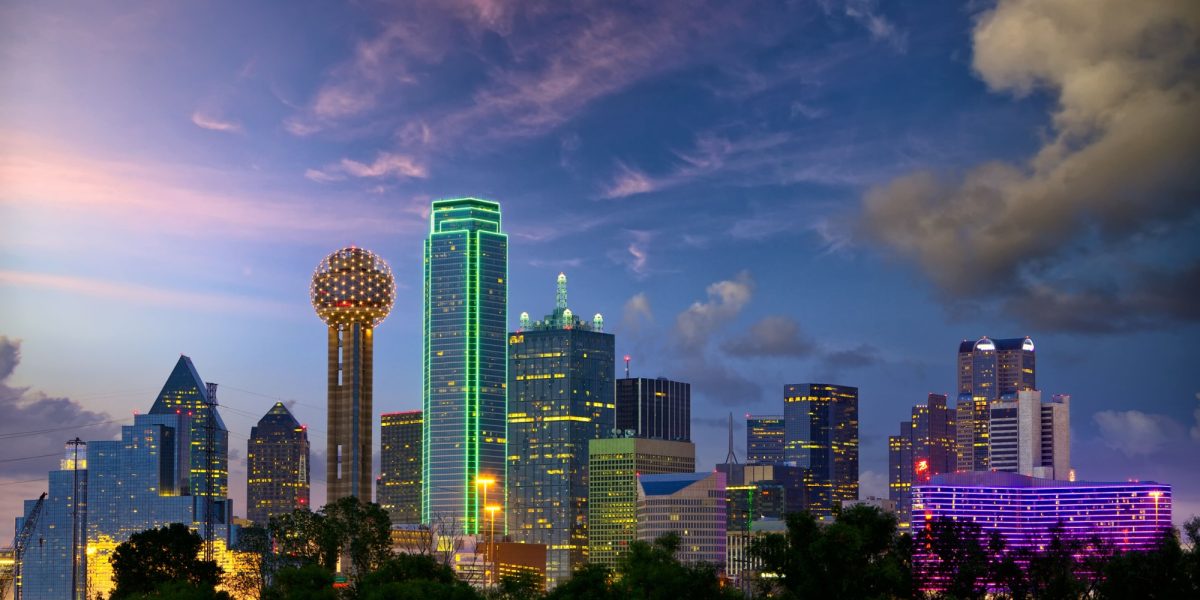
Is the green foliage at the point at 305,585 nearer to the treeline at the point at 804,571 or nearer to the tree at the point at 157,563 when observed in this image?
the treeline at the point at 804,571

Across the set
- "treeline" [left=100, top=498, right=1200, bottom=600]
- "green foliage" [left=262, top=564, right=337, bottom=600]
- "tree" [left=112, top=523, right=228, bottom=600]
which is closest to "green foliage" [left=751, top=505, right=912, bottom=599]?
"treeline" [left=100, top=498, right=1200, bottom=600]

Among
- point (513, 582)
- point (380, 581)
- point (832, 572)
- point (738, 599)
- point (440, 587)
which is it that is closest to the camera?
point (832, 572)

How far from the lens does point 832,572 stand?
3991 inches

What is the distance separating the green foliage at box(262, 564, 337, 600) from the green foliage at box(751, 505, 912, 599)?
34.4 metres

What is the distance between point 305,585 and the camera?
12588 cm

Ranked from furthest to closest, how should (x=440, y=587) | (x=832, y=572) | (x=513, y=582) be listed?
(x=513, y=582) < (x=440, y=587) < (x=832, y=572)

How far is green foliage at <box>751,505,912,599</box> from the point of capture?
331ft

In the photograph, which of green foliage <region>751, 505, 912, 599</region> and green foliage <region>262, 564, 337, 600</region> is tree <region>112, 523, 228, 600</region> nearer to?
green foliage <region>262, 564, 337, 600</region>

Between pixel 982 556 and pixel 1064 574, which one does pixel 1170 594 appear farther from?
pixel 982 556

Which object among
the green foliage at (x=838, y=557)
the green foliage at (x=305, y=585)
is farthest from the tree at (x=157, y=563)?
the green foliage at (x=838, y=557)

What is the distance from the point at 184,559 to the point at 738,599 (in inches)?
3462

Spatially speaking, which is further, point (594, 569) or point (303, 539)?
point (303, 539)

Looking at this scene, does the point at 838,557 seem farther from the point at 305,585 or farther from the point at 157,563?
the point at 157,563

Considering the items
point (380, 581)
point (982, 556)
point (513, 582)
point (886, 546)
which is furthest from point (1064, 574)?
point (380, 581)
